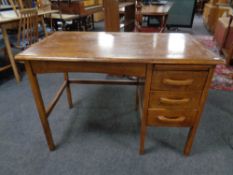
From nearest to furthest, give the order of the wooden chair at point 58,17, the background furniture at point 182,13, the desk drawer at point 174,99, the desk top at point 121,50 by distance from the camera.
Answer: the desk top at point 121,50 < the desk drawer at point 174,99 < the wooden chair at point 58,17 < the background furniture at point 182,13

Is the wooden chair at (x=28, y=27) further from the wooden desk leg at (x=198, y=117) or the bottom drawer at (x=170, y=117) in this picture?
the wooden desk leg at (x=198, y=117)

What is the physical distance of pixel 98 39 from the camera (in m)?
1.17

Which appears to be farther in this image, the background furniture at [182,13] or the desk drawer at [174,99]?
the background furniture at [182,13]

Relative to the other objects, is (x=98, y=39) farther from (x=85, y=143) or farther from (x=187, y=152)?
(x=187, y=152)

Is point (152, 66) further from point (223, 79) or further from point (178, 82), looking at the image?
point (223, 79)

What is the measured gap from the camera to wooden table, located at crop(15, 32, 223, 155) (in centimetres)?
86

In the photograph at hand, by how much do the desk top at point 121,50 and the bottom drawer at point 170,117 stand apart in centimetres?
34

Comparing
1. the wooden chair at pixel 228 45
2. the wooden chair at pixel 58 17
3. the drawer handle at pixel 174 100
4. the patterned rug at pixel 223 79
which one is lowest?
the patterned rug at pixel 223 79

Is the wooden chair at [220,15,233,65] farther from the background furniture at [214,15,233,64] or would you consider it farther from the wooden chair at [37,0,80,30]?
the wooden chair at [37,0,80,30]

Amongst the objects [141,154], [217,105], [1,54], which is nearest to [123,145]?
[141,154]

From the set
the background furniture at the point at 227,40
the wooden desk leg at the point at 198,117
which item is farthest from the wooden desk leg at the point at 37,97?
the background furniture at the point at 227,40

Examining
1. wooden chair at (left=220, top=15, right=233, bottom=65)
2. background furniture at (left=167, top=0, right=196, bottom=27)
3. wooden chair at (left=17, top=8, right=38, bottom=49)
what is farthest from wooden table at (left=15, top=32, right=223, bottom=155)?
background furniture at (left=167, top=0, right=196, bottom=27)

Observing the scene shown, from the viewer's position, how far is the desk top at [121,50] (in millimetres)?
854

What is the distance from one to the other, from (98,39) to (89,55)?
334mm
